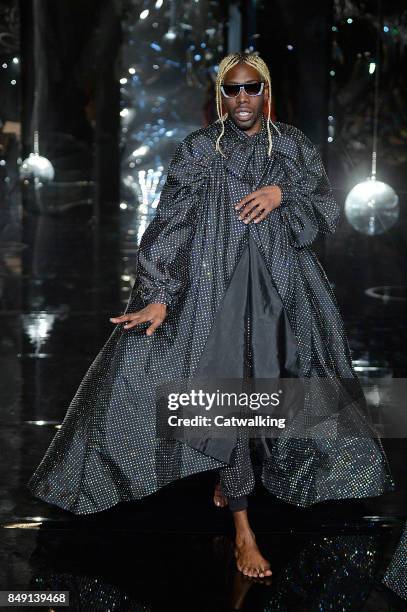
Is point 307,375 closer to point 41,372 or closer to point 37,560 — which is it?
point 37,560

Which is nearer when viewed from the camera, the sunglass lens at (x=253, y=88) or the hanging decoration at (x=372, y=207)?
the sunglass lens at (x=253, y=88)

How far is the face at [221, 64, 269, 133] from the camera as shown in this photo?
3.51 meters

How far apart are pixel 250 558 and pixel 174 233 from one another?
1068 millimetres

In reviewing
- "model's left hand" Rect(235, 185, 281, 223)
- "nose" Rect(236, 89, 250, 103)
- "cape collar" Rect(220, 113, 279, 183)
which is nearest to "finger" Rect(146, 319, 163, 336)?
"model's left hand" Rect(235, 185, 281, 223)

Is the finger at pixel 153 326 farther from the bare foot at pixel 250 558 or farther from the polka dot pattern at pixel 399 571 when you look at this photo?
the polka dot pattern at pixel 399 571

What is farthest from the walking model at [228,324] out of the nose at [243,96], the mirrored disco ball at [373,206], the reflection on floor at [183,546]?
the mirrored disco ball at [373,206]

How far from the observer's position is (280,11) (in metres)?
13.5

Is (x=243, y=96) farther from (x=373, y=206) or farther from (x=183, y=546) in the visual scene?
(x=373, y=206)

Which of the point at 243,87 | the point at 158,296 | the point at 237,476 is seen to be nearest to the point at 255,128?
the point at 243,87

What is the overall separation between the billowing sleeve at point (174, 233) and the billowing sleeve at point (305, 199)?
0.29 meters

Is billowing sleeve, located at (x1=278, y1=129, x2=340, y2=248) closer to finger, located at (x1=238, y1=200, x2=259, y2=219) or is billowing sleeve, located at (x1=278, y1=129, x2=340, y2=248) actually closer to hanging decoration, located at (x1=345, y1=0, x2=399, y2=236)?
finger, located at (x1=238, y1=200, x2=259, y2=219)

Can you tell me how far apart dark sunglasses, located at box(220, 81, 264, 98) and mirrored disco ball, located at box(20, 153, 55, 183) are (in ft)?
31.8

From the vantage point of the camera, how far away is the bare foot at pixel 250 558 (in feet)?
11.0

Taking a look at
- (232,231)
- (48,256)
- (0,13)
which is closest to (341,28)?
(0,13)
